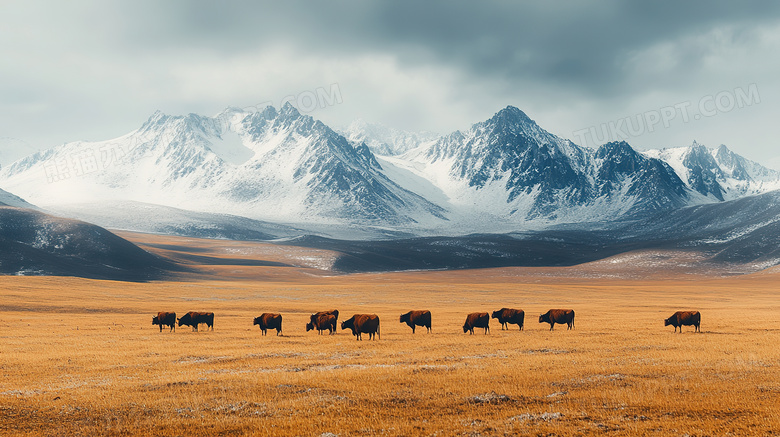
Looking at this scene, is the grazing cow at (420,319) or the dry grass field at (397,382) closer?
the dry grass field at (397,382)

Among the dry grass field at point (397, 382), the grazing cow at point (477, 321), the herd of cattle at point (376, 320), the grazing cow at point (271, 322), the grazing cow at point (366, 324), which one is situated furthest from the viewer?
the grazing cow at point (271, 322)

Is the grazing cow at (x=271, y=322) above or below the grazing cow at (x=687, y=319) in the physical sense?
below

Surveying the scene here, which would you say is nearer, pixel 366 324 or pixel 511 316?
pixel 366 324

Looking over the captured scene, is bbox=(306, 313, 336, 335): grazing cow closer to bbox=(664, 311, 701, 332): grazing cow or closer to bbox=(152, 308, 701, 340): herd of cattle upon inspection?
bbox=(152, 308, 701, 340): herd of cattle

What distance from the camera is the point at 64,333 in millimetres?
43031

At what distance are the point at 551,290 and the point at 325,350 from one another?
327 ft

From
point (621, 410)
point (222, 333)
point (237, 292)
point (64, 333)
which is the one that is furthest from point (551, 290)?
point (621, 410)

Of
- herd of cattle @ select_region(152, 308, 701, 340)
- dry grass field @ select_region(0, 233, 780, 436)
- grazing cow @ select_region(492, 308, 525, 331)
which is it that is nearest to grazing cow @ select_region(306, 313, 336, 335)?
herd of cattle @ select_region(152, 308, 701, 340)

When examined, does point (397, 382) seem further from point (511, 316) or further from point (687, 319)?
point (687, 319)

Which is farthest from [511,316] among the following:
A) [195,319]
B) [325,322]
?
[195,319]

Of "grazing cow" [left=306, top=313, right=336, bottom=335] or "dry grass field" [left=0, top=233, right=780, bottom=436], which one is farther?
"grazing cow" [left=306, top=313, right=336, bottom=335]

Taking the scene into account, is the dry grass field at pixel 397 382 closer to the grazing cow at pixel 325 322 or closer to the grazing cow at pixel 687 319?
the grazing cow at pixel 687 319

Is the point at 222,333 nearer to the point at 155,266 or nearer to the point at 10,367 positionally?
the point at 10,367

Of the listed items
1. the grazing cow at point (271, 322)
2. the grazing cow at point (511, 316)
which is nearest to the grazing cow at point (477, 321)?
the grazing cow at point (511, 316)
